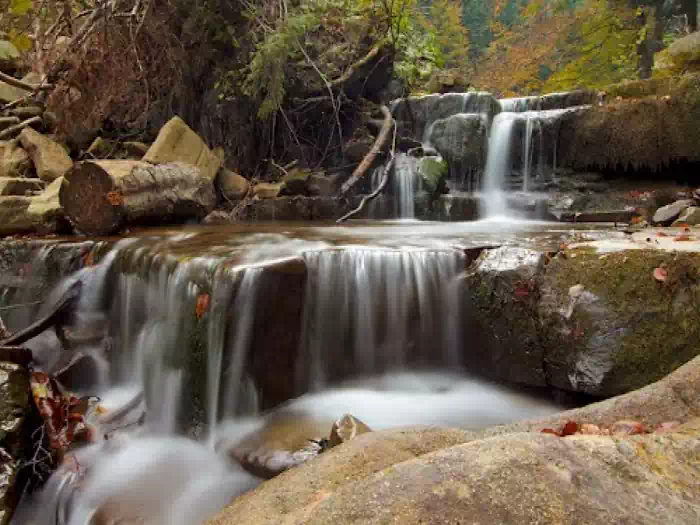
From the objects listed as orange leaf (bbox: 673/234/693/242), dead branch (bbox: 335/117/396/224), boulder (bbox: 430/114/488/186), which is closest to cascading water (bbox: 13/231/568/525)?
orange leaf (bbox: 673/234/693/242)

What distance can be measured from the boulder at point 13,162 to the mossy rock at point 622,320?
9.29 m

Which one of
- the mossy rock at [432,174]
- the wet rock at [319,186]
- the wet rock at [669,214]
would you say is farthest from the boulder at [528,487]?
the wet rock at [319,186]

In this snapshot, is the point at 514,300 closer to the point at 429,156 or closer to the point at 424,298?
the point at 424,298

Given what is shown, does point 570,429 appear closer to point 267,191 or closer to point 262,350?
A: point 262,350

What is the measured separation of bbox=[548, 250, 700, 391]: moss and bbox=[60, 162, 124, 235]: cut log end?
548 cm

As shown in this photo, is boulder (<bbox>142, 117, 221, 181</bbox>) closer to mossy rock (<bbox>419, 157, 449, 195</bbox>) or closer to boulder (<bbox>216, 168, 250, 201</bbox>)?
boulder (<bbox>216, 168, 250, 201</bbox>)

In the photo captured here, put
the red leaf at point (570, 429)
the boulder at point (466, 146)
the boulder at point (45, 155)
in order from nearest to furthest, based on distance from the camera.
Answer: the red leaf at point (570, 429) < the boulder at point (45, 155) < the boulder at point (466, 146)

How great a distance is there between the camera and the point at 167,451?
12.9 feet

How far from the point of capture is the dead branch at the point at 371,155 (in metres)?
9.27

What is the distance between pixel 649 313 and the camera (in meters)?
3.55

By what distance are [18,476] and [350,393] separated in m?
2.41

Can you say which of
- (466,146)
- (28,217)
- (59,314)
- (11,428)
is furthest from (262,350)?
(466,146)

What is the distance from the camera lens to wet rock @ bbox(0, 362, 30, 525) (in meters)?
3.18

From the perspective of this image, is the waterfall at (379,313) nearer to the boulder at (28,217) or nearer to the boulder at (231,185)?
the boulder at (28,217)
